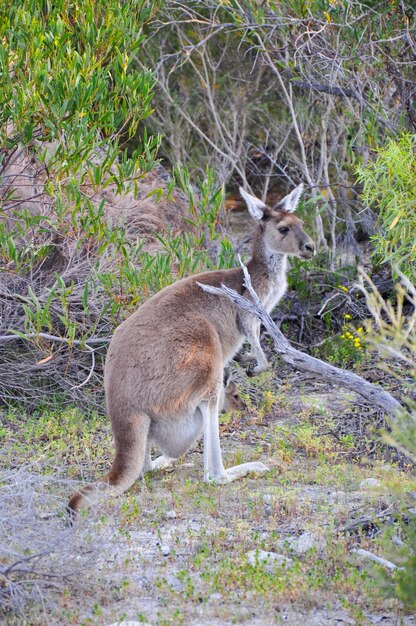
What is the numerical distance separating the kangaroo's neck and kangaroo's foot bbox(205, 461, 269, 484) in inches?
51.9

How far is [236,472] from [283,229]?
1946 millimetres

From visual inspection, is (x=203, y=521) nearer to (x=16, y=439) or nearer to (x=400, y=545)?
(x=400, y=545)

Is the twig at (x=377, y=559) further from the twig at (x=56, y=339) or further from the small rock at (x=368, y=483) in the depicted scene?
the twig at (x=56, y=339)

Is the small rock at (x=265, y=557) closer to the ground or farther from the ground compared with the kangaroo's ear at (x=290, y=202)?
closer to the ground

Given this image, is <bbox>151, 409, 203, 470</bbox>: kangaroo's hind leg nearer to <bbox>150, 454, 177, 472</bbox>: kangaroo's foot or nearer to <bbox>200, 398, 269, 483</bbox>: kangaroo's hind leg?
<bbox>200, 398, 269, 483</bbox>: kangaroo's hind leg

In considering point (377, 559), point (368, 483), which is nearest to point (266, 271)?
point (368, 483)

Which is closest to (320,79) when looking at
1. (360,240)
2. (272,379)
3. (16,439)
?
(360,240)

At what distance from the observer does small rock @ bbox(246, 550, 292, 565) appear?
4.76 metres

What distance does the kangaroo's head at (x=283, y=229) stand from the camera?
287 inches

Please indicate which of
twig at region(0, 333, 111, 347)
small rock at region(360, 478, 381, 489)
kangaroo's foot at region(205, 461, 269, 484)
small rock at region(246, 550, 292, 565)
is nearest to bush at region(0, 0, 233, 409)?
twig at region(0, 333, 111, 347)

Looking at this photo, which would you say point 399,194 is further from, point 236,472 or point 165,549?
point 165,549

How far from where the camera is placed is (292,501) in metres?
5.66

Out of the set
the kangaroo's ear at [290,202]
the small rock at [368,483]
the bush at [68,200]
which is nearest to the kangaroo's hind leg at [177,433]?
the small rock at [368,483]

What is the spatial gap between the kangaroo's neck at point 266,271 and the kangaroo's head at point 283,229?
42 mm
